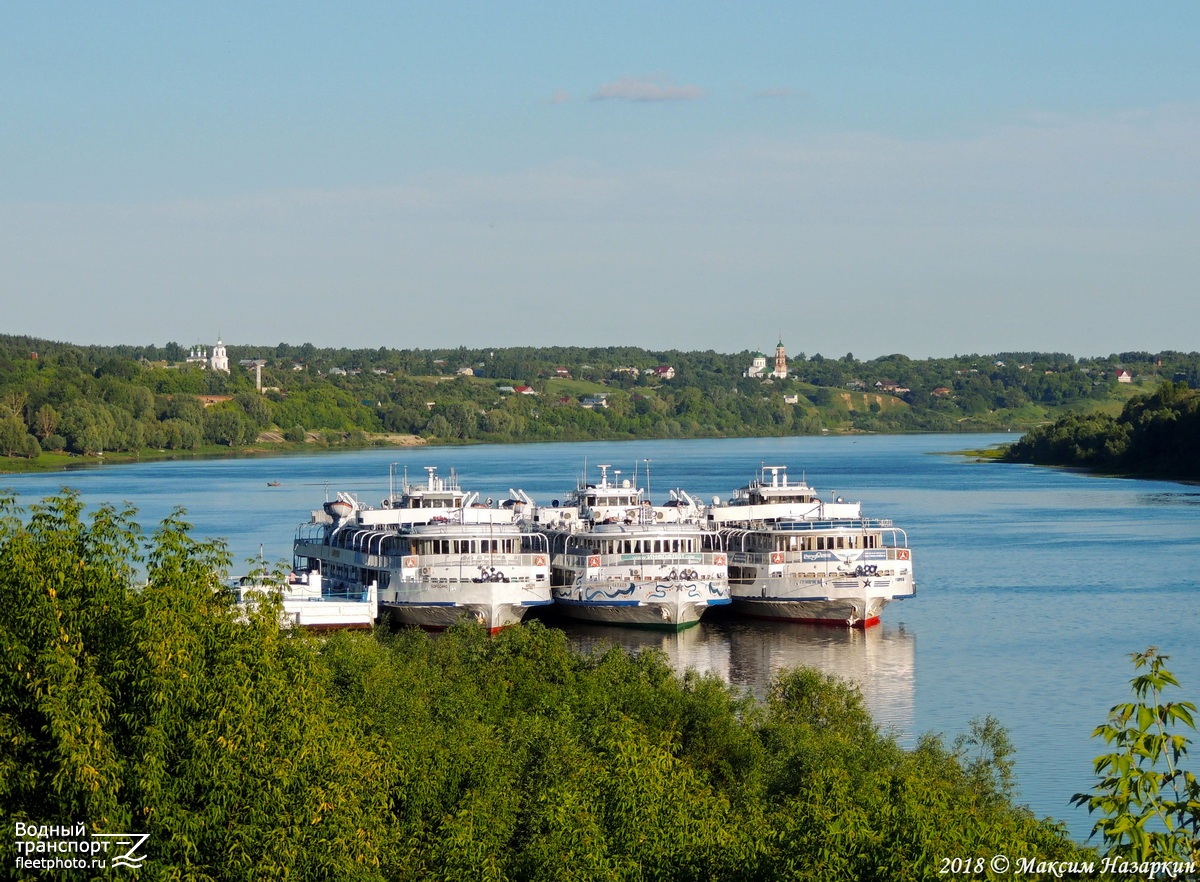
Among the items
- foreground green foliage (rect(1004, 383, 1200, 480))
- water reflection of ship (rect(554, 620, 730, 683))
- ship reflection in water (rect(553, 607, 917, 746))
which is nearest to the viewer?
ship reflection in water (rect(553, 607, 917, 746))

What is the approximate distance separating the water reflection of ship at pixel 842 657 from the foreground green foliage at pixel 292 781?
19.8 metres

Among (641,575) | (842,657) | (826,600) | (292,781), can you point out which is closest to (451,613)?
(641,575)

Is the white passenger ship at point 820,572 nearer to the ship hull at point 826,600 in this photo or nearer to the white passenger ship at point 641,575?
the ship hull at point 826,600

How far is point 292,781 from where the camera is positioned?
19.2 m

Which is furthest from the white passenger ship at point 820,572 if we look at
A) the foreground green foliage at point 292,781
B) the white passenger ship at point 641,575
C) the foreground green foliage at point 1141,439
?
the foreground green foliage at point 1141,439

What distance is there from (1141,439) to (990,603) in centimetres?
9438

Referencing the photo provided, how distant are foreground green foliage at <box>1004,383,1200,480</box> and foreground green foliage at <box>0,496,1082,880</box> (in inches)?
5043

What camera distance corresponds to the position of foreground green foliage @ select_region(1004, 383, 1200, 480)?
14700cm

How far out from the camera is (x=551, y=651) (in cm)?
3788

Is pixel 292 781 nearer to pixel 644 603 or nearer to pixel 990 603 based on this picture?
pixel 644 603

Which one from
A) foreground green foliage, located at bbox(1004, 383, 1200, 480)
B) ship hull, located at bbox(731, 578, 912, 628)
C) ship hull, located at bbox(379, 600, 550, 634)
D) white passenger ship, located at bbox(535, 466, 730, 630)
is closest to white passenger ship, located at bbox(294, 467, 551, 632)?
ship hull, located at bbox(379, 600, 550, 634)

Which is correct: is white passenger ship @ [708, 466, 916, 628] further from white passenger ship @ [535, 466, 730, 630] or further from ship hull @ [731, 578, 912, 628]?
white passenger ship @ [535, 466, 730, 630]

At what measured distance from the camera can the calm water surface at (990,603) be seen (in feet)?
146

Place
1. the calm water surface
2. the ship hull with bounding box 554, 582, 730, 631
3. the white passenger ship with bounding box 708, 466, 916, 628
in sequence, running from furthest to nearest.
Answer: the white passenger ship with bounding box 708, 466, 916, 628 < the ship hull with bounding box 554, 582, 730, 631 < the calm water surface
